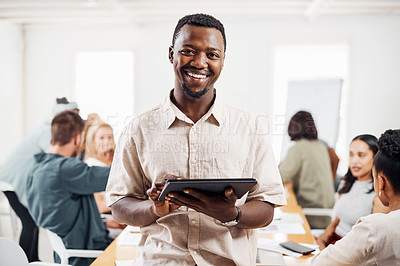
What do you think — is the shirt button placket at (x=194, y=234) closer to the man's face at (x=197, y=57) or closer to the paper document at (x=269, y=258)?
the man's face at (x=197, y=57)

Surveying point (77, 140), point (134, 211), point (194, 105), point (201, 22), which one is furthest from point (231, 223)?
point (77, 140)

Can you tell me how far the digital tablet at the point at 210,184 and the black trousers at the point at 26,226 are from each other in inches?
81.2

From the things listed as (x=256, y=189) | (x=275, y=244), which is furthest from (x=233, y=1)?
(x=256, y=189)

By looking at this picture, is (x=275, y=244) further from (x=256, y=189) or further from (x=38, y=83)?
(x=38, y=83)

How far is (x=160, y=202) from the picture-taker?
43.7 inches

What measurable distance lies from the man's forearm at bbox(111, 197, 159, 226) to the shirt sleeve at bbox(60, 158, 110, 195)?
1347mm

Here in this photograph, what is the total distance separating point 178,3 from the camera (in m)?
4.43

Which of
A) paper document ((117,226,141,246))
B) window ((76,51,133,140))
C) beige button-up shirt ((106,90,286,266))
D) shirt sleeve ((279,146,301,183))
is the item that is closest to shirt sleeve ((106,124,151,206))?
beige button-up shirt ((106,90,286,266))

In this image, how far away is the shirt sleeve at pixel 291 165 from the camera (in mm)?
3551

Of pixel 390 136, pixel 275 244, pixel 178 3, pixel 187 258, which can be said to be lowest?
pixel 275 244

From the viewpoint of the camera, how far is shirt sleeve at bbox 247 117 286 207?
1.22 meters

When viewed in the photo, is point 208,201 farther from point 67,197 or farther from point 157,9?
point 157,9

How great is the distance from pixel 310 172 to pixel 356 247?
230 cm

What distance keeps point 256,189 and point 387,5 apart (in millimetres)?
3448
